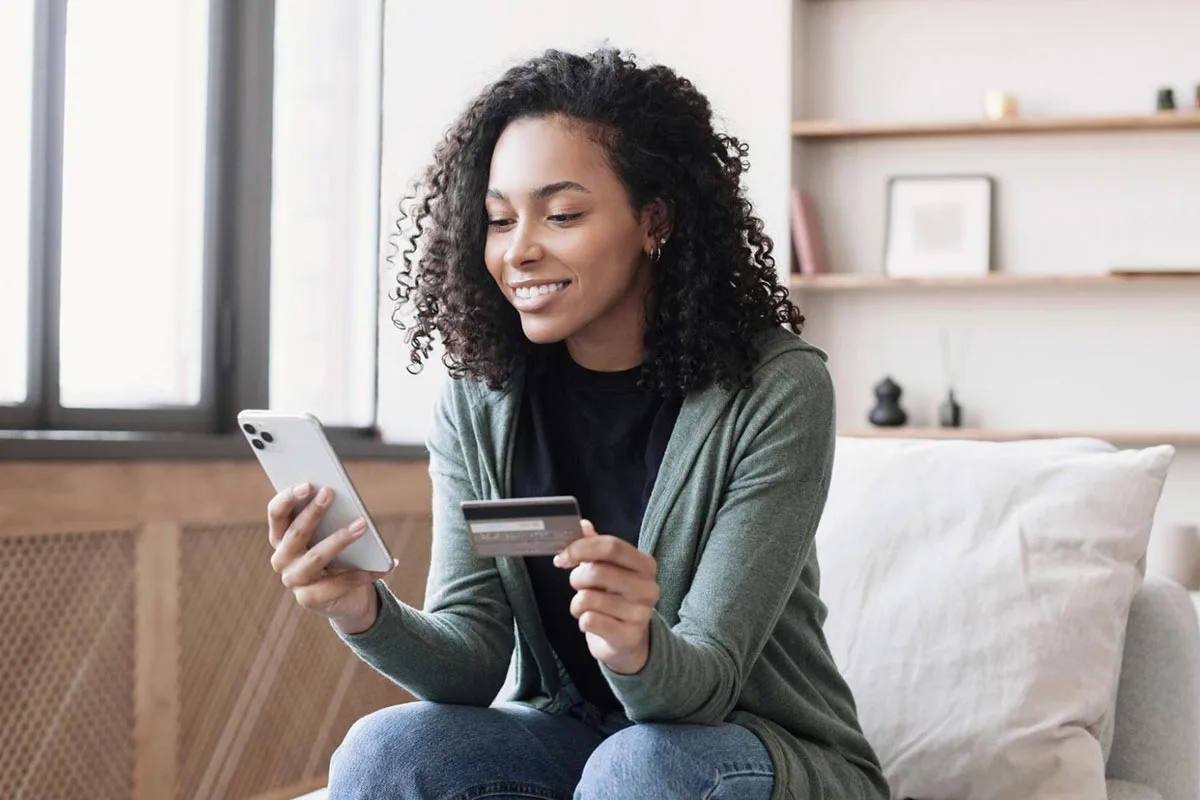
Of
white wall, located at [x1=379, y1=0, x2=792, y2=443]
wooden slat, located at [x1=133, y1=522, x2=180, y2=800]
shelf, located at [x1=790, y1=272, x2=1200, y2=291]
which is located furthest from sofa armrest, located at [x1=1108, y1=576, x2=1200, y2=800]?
white wall, located at [x1=379, y1=0, x2=792, y2=443]

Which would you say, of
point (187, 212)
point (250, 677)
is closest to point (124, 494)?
point (250, 677)

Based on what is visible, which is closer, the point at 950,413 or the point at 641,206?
the point at 641,206

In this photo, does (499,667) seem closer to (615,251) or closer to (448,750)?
(448,750)

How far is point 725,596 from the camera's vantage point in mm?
1331

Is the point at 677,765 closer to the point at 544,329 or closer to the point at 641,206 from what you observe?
the point at 544,329

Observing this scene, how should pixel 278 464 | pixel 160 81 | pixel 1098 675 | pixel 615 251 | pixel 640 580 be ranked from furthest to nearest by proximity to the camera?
pixel 160 81
pixel 1098 675
pixel 615 251
pixel 278 464
pixel 640 580

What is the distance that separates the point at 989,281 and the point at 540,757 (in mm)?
2502

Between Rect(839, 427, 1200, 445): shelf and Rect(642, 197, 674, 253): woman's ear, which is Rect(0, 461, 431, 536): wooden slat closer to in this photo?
Rect(642, 197, 674, 253): woman's ear

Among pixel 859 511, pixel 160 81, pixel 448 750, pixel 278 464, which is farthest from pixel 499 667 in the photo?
pixel 160 81

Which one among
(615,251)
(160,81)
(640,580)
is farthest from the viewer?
(160,81)

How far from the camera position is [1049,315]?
12.3 feet

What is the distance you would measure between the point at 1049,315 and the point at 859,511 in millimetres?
2180

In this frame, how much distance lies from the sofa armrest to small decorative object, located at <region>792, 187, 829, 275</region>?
6.79 ft

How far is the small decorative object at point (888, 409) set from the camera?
371 centimetres
